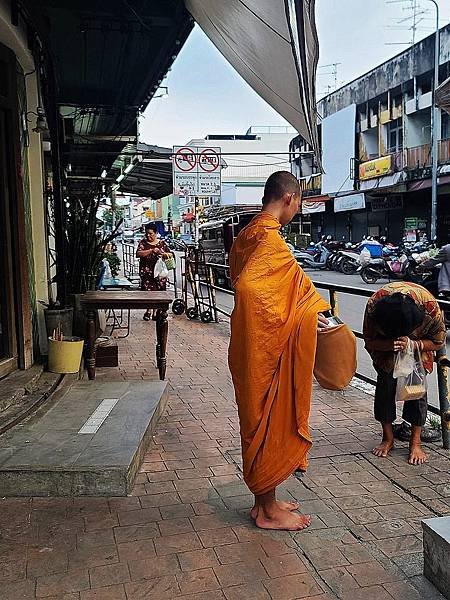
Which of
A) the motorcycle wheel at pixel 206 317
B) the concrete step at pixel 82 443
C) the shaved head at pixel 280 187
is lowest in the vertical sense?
the motorcycle wheel at pixel 206 317

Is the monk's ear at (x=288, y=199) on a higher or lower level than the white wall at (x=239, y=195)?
lower

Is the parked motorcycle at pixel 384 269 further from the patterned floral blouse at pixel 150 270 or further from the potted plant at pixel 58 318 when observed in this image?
the potted plant at pixel 58 318

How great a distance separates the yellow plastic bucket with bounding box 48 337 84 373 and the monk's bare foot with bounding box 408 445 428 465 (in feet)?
9.11

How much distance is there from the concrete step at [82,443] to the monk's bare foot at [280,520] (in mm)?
773

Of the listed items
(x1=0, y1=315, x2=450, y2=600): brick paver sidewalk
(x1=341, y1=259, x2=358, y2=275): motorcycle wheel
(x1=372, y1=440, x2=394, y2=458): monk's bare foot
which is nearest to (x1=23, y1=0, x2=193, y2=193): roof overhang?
(x1=0, y1=315, x2=450, y2=600): brick paver sidewalk

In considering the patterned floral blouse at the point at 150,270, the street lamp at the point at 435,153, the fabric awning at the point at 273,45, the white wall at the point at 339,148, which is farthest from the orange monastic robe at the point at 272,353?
the white wall at the point at 339,148

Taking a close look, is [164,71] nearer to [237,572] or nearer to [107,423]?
[107,423]

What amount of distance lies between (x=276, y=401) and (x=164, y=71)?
4483mm

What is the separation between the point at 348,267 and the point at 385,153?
6577mm

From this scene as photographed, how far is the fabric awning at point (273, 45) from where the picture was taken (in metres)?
2.41

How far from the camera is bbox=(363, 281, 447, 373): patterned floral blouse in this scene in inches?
140

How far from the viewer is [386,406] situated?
377cm

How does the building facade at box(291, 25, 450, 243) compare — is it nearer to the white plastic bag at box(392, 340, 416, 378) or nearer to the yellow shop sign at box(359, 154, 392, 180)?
the yellow shop sign at box(359, 154, 392, 180)

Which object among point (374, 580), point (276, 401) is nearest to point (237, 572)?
point (374, 580)
